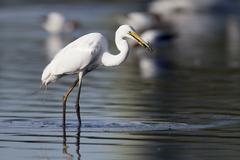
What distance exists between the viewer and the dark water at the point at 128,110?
Answer: 33.8 feet

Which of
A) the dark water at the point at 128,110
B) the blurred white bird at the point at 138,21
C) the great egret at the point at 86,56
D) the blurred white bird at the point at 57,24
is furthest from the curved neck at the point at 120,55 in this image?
the blurred white bird at the point at 138,21

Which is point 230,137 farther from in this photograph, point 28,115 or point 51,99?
point 51,99

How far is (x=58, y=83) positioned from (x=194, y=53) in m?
7.62

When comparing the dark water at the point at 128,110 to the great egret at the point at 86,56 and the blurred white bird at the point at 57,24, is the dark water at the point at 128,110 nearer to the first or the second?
the great egret at the point at 86,56

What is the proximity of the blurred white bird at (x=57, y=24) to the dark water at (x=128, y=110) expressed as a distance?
4215mm

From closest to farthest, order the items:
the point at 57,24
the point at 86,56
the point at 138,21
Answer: the point at 86,56 → the point at 57,24 → the point at 138,21

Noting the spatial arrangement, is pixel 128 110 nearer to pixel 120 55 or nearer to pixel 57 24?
pixel 120 55

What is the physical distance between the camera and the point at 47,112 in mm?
13555

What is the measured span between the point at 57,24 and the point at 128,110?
1692cm

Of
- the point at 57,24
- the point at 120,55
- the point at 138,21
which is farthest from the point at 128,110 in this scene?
the point at 138,21

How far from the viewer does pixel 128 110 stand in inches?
544

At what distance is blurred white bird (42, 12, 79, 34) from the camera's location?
1188 inches

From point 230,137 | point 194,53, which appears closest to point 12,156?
point 230,137

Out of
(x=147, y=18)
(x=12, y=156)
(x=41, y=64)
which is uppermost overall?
(x=147, y=18)
